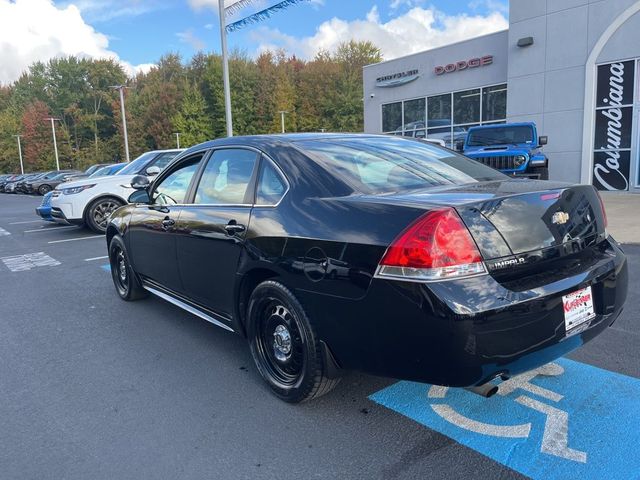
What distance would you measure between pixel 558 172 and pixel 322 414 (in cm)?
1583

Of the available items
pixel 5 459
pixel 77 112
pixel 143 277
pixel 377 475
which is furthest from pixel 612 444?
pixel 77 112

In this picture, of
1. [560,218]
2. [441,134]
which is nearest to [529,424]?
[560,218]

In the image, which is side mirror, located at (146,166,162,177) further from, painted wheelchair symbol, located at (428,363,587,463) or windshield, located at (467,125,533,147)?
painted wheelchair symbol, located at (428,363,587,463)

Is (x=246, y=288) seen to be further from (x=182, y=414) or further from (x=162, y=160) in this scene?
(x=162, y=160)

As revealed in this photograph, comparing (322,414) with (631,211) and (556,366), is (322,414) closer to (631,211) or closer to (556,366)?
(556,366)

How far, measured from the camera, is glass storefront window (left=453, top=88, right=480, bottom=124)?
19891 millimetres

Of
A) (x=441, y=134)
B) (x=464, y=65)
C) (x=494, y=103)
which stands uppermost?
(x=464, y=65)

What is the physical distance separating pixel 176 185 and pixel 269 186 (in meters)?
1.46

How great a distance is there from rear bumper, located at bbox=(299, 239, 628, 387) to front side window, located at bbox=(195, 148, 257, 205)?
1.23m

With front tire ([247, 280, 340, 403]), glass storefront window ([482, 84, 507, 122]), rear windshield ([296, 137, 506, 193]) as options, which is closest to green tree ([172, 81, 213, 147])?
glass storefront window ([482, 84, 507, 122])

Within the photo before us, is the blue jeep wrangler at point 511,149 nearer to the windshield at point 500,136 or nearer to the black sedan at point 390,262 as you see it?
the windshield at point 500,136

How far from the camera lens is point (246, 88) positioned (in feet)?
189

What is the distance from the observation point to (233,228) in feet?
10.7

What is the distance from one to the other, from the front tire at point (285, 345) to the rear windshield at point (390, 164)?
0.80 m
